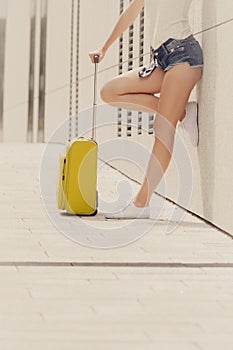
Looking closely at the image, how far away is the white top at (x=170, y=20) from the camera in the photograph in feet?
14.7

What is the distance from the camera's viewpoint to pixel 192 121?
15.3ft

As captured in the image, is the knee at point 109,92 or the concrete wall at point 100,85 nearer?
the concrete wall at point 100,85

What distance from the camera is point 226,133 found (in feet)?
13.7

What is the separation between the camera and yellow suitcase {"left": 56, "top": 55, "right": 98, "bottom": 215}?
182 inches

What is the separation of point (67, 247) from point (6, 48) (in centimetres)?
1197

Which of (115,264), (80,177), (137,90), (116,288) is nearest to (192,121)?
(137,90)

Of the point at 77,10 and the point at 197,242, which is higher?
the point at 77,10

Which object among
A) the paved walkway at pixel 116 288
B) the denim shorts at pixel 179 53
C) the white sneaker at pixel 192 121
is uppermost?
the denim shorts at pixel 179 53

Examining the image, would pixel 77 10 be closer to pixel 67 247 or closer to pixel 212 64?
pixel 212 64

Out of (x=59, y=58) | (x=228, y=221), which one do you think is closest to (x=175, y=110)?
(x=228, y=221)

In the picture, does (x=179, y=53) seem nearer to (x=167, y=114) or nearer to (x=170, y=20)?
(x=170, y=20)

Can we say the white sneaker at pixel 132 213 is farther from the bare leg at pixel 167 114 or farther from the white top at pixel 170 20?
the white top at pixel 170 20

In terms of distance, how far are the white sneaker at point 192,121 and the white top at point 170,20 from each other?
0.36m

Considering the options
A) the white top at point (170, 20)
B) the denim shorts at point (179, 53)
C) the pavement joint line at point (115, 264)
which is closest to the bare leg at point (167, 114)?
the denim shorts at point (179, 53)
